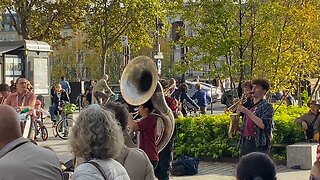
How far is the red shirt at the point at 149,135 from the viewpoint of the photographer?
7.28m

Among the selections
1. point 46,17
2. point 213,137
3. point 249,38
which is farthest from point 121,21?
point 213,137

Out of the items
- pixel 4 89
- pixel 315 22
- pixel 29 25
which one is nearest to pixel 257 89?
pixel 4 89

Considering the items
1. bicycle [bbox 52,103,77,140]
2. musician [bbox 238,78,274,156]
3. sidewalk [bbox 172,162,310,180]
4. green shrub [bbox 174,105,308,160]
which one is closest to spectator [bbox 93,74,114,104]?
bicycle [bbox 52,103,77,140]

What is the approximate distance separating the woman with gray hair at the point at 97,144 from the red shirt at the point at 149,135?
2.99m

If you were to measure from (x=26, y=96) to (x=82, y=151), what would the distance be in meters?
8.34

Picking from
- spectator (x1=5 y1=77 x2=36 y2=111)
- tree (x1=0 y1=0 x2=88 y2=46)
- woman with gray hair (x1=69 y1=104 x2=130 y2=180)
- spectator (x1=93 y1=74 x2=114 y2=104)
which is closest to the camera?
woman with gray hair (x1=69 y1=104 x2=130 y2=180)

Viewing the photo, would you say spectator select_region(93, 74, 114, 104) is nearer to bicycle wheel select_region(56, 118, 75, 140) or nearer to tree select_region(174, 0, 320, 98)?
bicycle wheel select_region(56, 118, 75, 140)

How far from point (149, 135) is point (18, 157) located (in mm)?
3311

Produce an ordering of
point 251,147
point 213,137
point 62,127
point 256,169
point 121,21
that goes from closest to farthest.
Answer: point 256,169
point 251,147
point 213,137
point 62,127
point 121,21

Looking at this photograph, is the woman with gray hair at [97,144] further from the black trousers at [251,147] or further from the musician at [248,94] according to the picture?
the musician at [248,94]

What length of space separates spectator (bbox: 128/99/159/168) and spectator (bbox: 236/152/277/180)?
346 cm

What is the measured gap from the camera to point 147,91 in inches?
315

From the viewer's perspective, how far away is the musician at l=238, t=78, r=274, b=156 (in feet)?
26.6

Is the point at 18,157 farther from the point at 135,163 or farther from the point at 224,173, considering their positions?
the point at 224,173
